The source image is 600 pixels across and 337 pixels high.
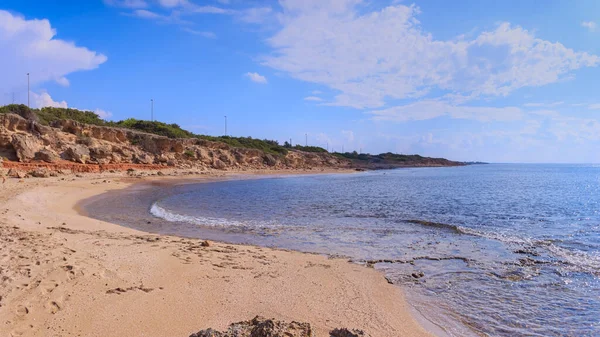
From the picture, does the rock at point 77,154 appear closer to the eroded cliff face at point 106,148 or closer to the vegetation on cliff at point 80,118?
the eroded cliff face at point 106,148

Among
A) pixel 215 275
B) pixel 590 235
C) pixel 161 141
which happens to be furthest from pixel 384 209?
pixel 161 141

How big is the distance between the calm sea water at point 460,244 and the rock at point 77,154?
14.3 meters

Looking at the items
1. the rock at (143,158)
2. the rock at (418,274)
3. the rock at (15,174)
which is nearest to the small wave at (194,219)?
the rock at (418,274)

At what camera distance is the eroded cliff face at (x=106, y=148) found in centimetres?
2584

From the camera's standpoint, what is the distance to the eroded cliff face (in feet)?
84.8

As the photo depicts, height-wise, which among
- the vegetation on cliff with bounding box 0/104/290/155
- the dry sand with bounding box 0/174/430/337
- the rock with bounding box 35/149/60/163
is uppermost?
the vegetation on cliff with bounding box 0/104/290/155

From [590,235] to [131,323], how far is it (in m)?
13.1

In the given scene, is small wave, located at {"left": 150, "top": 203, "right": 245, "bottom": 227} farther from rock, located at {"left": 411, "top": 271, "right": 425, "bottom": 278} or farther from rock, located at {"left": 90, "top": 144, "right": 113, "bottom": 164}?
rock, located at {"left": 90, "top": 144, "right": 113, "bottom": 164}

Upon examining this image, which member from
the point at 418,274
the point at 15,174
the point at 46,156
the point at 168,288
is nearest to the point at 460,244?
the point at 418,274

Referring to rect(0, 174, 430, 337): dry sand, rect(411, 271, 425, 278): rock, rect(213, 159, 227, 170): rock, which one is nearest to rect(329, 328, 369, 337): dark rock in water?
rect(0, 174, 430, 337): dry sand

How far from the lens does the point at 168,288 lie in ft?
18.2

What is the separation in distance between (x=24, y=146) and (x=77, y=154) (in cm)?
430

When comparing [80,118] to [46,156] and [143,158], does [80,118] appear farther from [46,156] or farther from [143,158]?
[46,156]

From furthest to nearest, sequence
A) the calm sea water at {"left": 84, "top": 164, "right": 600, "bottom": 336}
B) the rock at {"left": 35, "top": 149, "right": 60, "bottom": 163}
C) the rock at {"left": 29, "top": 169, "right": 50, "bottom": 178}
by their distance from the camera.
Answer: the rock at {"left": 35, "top": 149, "right": 60, "bottom": 163} < the rock at {"left": 29, "top": 169, "right": 50, "bottom": 178} < the calm sea water at {"left": 84, "top": 164, "right": 600, "bottom": 336}
